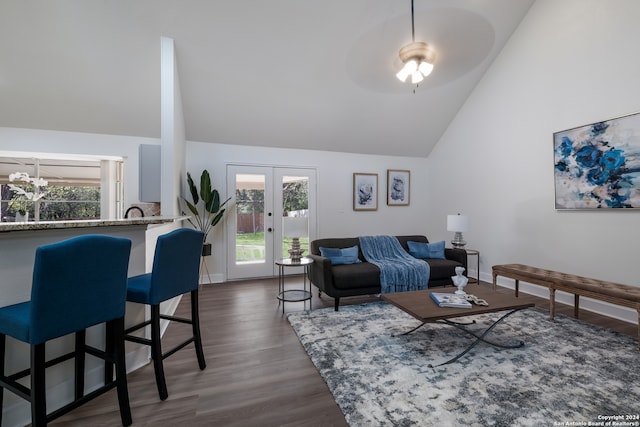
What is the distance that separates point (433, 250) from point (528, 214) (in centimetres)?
138

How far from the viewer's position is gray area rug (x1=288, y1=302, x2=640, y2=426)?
163 centimetres

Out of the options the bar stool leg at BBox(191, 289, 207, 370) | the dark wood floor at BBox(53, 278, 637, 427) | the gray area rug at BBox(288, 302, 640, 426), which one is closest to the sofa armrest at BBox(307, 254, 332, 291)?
the gray area rug at BBox(288, 302, 640, 426)

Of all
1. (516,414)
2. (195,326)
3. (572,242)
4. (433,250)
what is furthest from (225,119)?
(572,242)

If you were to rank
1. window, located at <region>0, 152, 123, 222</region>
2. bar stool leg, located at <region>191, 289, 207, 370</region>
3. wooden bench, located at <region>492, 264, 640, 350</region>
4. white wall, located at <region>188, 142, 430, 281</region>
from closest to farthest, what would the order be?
bar stool leg, located at <region>191, 289, 207, 370</region> → wooden bench, located at <region>492, 264, 640, 350</region> → window, located at <region>0, 152, 123, 222</region> → white wall, located at <region>188, 142, 430, 281</region>

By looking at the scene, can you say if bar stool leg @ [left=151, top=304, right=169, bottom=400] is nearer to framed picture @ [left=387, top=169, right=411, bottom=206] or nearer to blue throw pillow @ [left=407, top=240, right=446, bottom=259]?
blue throw pillow @ [left=407, top=240, right=446, bottom=259]

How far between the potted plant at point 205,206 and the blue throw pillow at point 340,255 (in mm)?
1814

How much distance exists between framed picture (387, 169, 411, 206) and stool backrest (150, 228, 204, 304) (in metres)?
4.47

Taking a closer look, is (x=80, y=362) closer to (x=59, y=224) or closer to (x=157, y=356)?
(x=157, y=356)

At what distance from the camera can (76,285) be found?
1.37m

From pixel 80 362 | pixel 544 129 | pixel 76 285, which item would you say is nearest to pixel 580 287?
pixel 544 129

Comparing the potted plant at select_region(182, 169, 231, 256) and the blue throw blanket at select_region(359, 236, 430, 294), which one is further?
the potted plant at select_region(182, 169, 231, 256)

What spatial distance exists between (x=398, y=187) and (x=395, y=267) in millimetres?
2692

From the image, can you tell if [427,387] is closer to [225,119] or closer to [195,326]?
[195,326]

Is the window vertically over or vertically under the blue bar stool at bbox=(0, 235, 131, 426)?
over
